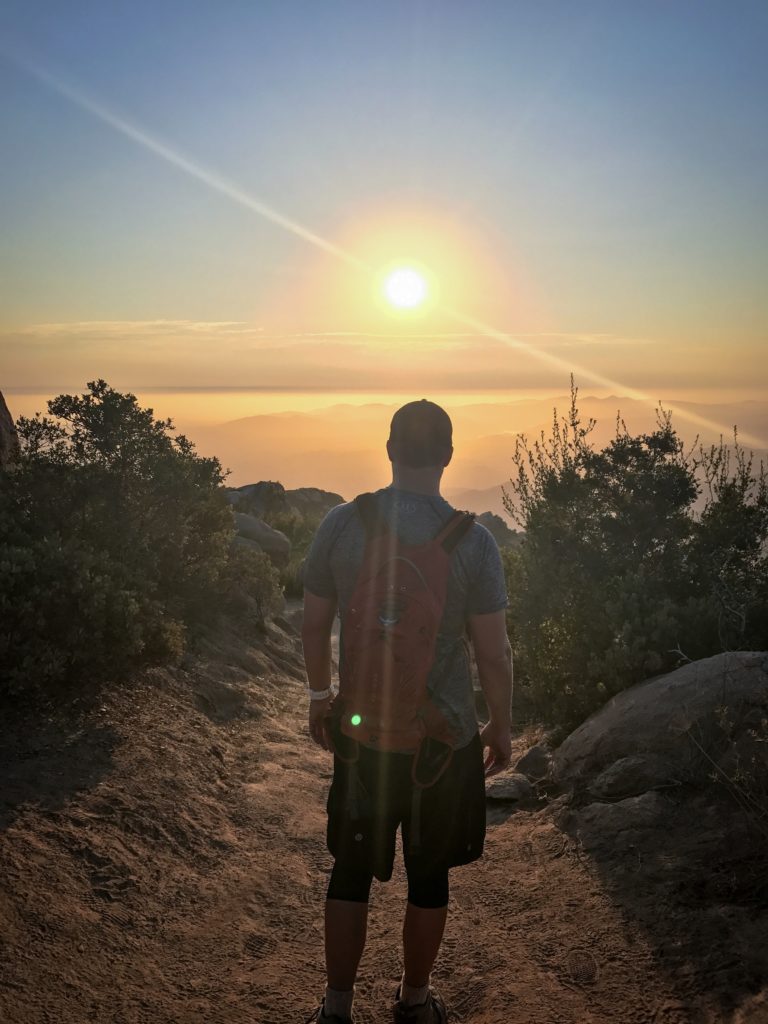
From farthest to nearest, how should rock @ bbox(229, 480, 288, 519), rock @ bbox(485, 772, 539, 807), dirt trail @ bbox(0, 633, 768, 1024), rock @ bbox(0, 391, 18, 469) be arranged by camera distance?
rock @ bbox(229, 480, 288, 519), rock @ bbox(0, 391, 18, 469), rock @ bbox(485, 772, 539, 807), dirt trail @ bbox(0, 633, 768, 1024)

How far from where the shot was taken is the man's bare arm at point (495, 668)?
2.94 meters

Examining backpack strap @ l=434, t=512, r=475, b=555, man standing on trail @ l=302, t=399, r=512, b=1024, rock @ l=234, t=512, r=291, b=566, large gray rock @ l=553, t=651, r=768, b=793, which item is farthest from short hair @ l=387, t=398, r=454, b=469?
rock @ l=234, t=512, r=291, b=566

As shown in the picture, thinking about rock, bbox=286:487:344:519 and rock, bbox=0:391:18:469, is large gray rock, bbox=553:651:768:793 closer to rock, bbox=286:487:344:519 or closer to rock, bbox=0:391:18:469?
rock, bbox=0:391:18:469

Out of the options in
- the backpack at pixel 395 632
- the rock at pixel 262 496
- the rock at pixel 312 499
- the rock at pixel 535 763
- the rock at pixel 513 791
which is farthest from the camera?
the rock at pixel 312 499

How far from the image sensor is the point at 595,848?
15.8 ft

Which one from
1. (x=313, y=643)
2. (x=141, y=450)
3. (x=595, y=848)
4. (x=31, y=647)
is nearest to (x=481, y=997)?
(x=595, y=848)

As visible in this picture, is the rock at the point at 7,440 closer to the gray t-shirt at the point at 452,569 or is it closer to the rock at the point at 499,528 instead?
the gray t-shirt at the point at 452,569

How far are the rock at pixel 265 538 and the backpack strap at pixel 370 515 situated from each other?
14.6 metres

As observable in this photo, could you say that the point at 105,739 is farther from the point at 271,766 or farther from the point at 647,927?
the point at 647,927

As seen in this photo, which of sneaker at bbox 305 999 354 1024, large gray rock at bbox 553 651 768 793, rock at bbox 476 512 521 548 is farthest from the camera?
rock at bbox 476 512 521 548

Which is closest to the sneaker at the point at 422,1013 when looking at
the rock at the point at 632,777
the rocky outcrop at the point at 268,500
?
the rock at the point at 632,777

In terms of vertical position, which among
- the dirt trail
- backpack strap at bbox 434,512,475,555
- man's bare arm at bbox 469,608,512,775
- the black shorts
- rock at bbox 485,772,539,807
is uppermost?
backpack strap at bbox 434,512,475,555

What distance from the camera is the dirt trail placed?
11.2 ft

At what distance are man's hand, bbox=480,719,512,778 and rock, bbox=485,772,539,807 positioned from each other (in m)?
3.16
